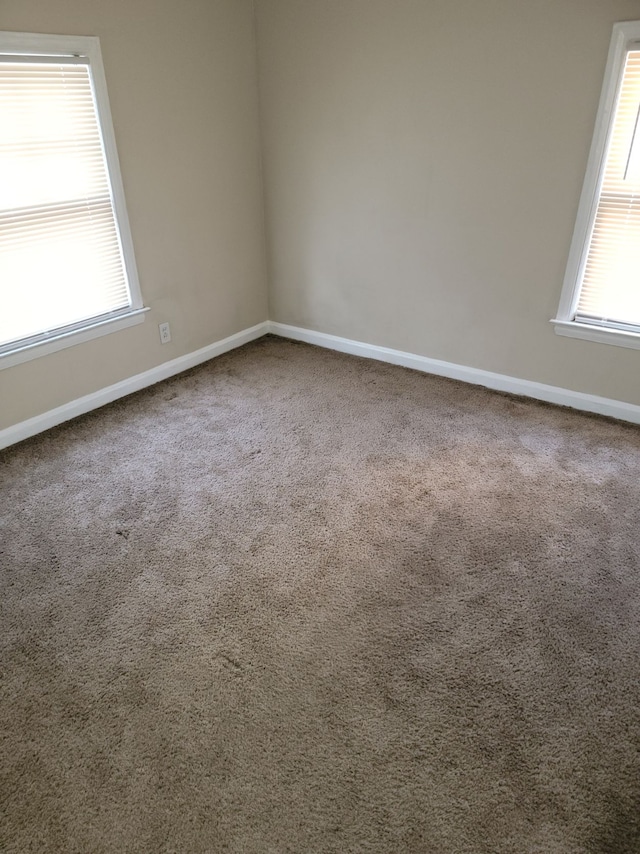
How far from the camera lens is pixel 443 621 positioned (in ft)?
6.76

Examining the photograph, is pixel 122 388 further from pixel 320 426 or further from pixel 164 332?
pixel 320 426

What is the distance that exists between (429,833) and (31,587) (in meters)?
1.58

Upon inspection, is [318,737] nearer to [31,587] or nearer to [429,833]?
[429,833]

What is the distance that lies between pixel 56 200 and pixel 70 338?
0.69 m

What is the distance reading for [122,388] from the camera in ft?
11.7

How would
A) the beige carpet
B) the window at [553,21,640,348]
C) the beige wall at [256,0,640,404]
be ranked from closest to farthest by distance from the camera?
the beige carpet, the window at [553,21,640,348], the beige wall at [256,0,640,404]

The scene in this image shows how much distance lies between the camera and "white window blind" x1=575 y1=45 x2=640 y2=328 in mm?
2729

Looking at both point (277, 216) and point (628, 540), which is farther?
point (277, 216)

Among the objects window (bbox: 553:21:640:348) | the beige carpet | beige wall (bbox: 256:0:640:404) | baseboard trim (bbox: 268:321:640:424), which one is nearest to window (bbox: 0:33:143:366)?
the beige carpet

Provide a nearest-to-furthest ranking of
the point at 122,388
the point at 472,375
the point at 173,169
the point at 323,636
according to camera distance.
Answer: the point at 323,636, the point at 173,169, the point at 122,388, the point at 472,375

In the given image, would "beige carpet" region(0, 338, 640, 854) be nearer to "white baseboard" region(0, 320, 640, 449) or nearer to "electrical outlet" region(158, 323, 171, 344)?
"white baseboard" region(0, 320, 640, 449)

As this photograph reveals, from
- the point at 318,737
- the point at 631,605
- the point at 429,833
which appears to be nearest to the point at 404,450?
the point at 631,605

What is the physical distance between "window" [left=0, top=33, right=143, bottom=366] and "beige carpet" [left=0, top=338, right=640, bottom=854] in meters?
0.60

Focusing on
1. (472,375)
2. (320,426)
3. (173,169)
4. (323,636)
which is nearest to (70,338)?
(173,169)
